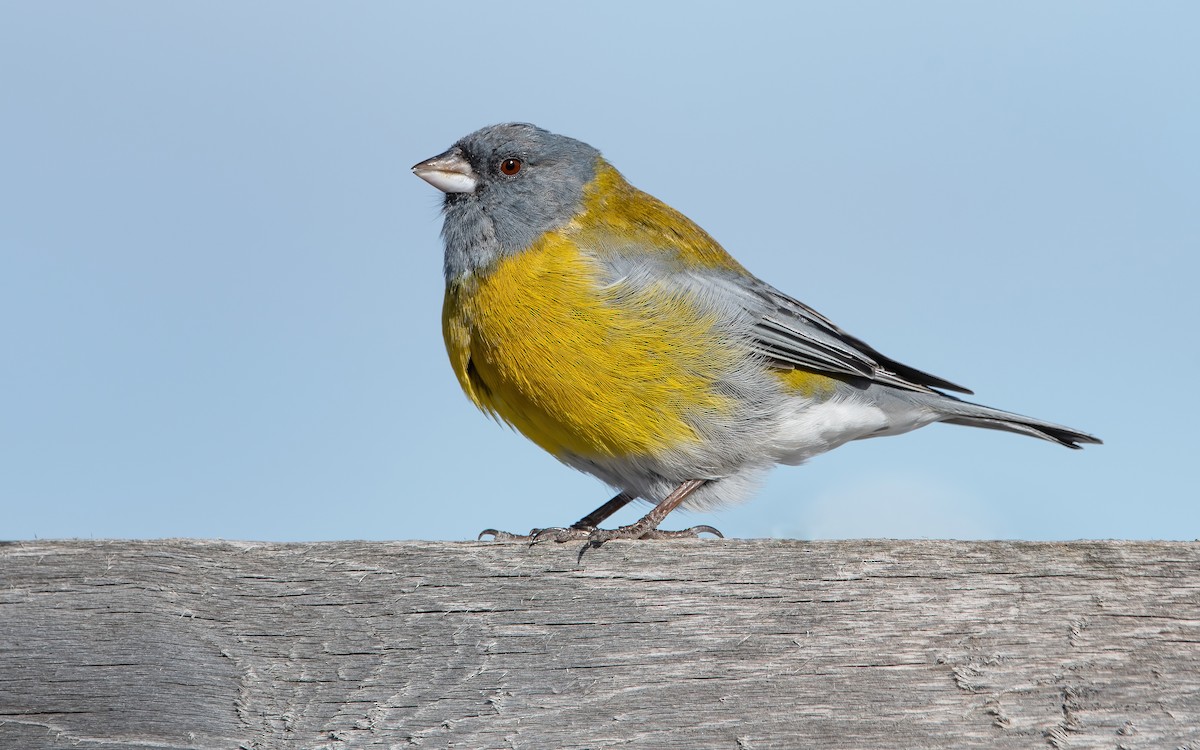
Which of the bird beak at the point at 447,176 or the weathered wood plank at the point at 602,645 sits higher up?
the bird beak at the point at 447,176

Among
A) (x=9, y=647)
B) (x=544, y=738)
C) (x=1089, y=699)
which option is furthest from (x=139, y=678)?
(x=1089, y=699)

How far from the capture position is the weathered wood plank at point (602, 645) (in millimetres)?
2186

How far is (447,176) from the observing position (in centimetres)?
402

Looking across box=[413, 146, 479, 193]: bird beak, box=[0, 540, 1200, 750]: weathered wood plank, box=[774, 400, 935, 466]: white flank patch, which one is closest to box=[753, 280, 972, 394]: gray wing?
box=[774, 400, 935, 466]: white flank patch

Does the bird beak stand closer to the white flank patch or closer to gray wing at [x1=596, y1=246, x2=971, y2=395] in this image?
gray wing at [x1=596, y1=246, x2=971, y2=395]

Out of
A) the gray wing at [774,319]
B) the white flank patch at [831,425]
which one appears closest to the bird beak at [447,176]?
the gray wing at [774,319]

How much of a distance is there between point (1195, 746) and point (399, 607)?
62.9 inches

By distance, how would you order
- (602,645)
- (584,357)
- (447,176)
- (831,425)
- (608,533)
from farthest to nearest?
(447,176) → (831,425) → (584,357) → (608,533) → (602,645)

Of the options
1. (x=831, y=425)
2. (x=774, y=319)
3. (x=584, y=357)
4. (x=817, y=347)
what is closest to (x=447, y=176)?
(x=584, y=357)

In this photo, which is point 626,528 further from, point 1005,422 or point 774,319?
point 1005,422

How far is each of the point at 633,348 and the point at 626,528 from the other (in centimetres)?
53

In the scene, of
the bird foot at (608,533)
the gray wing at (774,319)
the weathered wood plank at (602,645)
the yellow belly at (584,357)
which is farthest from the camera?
the gray wing at (774,319)

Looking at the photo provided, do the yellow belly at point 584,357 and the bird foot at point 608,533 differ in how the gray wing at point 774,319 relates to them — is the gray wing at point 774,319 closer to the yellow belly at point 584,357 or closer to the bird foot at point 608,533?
the yellow belly at point 584,357

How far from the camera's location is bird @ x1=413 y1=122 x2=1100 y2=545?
3297mm
